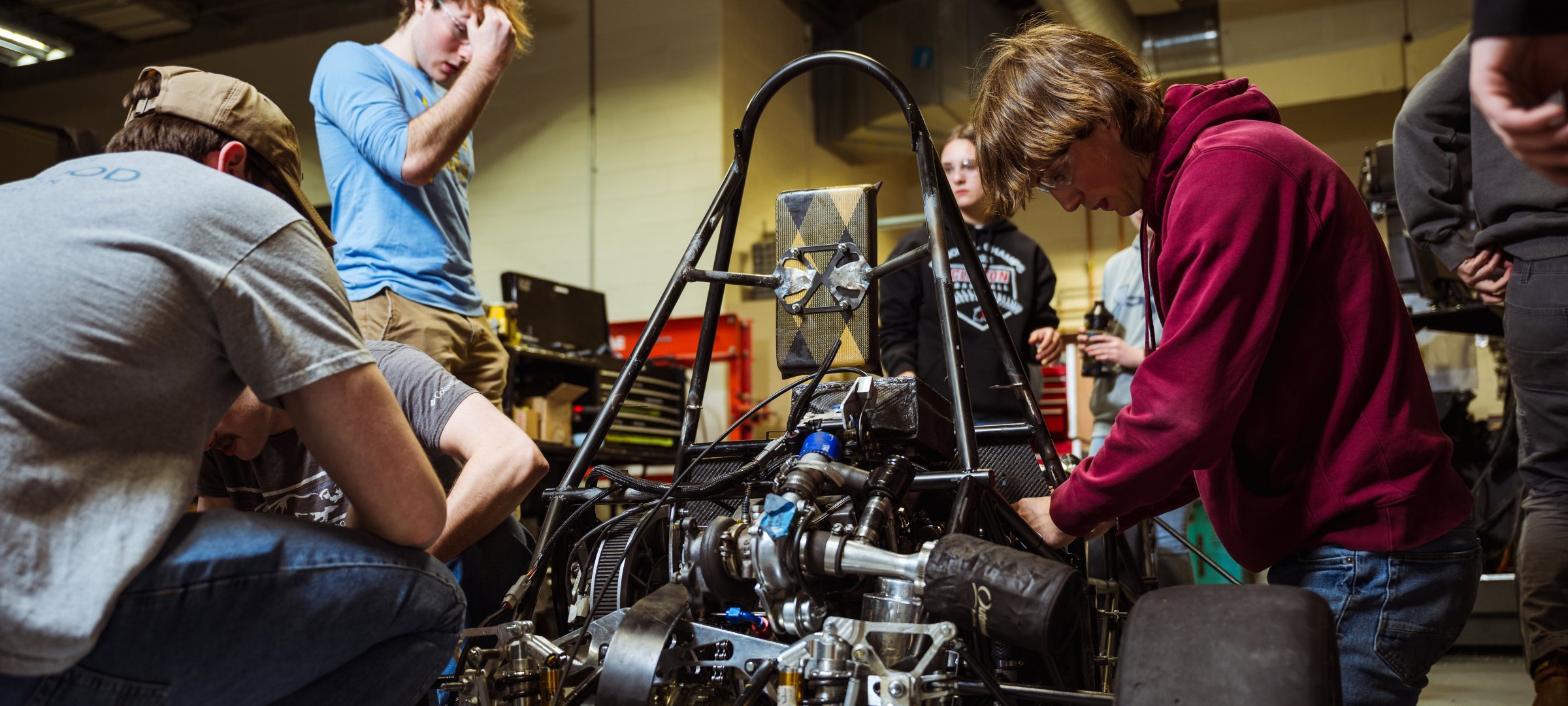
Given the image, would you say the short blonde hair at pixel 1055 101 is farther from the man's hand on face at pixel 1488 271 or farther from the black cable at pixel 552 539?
the man's hand on face at pixel 1488 271

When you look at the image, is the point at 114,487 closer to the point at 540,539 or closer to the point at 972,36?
the point at 540,539

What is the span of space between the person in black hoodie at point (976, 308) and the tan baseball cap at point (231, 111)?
6.61 ft

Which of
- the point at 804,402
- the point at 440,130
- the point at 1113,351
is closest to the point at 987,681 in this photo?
the point at 804,402

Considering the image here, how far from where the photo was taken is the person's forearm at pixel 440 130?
260 centimetres

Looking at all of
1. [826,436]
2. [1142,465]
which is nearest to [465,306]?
[826,436]

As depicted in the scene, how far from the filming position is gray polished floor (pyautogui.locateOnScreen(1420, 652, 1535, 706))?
2.93 metres

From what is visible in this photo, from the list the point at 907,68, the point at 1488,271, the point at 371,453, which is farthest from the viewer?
the point at 907,68

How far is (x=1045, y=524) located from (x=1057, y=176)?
1.75ft

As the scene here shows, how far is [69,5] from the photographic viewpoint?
8586mm

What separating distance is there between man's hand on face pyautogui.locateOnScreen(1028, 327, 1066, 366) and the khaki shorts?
1.64m

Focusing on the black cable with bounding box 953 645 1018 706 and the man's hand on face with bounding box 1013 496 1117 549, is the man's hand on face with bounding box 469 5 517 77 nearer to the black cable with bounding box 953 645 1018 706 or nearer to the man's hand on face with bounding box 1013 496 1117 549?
the man's hand on face with bounding box 1013 496 1117 549

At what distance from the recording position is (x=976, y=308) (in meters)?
3.63

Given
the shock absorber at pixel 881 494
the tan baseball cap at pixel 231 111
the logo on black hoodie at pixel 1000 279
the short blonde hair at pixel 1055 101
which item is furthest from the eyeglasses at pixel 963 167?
the tan baseball cap at pixel 231 111

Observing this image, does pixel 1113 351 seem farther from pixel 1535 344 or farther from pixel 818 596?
pixel 818 596
